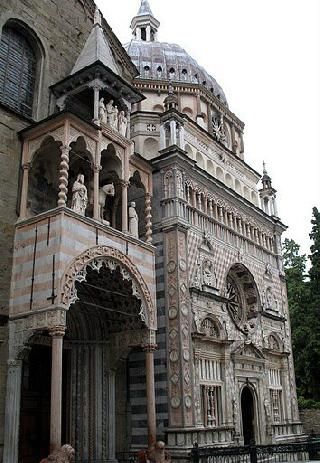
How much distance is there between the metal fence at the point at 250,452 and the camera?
1439 cm

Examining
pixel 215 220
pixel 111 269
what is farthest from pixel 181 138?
pixel 111 269

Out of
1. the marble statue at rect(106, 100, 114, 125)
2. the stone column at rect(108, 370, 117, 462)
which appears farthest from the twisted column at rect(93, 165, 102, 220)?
the stone column at rect(108, 370, 117, 462)

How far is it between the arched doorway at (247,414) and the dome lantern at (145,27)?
83.2ft

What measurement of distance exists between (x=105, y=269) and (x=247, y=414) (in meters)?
10.3

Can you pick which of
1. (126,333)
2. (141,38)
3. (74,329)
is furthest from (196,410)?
(141,38)

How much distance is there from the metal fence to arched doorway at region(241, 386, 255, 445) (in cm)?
184

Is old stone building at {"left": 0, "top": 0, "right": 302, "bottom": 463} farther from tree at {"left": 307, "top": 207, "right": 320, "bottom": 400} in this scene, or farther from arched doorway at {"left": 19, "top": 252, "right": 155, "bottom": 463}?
tree at {"left": 307, "top": 207, "right": 320, "bottom": 400}

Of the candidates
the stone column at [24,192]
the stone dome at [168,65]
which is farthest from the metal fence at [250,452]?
the stone dome at [168,65]

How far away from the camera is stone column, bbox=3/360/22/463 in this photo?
41.1ft

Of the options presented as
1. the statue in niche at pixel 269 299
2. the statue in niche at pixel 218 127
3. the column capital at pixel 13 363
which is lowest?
the column capital at pixel 13 363

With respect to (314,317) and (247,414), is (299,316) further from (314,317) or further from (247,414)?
(247,414)

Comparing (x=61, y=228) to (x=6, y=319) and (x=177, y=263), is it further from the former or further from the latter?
(x=177, y=263)

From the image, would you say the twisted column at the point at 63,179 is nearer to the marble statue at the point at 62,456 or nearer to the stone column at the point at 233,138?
the marble statue at the point at 62,456

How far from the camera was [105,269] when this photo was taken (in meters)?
15.6
